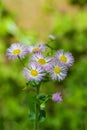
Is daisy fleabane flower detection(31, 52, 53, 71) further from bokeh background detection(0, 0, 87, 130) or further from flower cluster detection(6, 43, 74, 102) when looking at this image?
bokeh background detection(0, 0, 87, 130)

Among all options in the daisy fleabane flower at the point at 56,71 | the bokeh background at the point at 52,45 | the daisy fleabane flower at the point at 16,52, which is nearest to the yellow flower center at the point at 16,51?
the daisy fleabane flower at the point at 16,52

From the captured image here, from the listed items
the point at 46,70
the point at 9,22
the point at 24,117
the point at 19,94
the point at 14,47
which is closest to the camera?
the point at 46,70

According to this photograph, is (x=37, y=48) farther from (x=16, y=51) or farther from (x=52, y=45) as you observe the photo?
(x=52, y=45)

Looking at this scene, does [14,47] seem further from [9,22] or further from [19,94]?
[9,22]

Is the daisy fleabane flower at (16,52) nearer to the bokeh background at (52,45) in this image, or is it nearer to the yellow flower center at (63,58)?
the yellow flower center at (63,58)

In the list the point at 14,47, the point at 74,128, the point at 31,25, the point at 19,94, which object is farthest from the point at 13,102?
the point at 14,47
